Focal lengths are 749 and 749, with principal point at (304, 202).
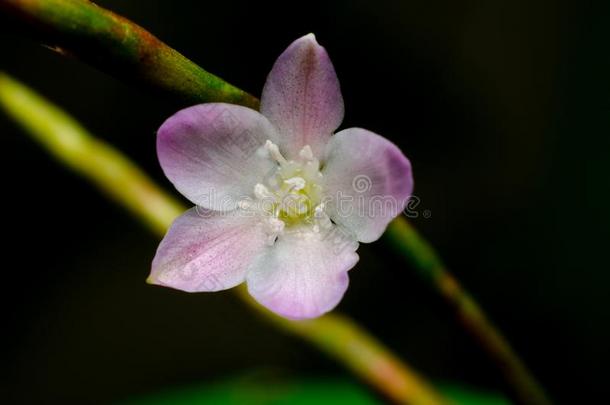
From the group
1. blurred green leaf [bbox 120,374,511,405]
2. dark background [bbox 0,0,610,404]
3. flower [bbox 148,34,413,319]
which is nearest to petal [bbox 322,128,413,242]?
flower [bbox 148,34,413,319]

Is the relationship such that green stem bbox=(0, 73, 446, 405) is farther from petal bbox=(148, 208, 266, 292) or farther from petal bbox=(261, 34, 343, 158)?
petal bbox=(261, 34, 343, 158)

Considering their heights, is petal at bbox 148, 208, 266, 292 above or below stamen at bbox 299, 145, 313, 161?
below

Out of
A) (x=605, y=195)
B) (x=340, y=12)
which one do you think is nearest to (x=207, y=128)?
(x=340, y=12)

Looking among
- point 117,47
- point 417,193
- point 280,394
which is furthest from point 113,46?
point 417,193

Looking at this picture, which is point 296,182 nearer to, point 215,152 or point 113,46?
point 215,152

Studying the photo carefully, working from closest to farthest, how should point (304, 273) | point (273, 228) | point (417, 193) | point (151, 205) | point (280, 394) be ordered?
1. point (304, 273)
2. point (273, 228)
3. point (151, 205)
4. point (280, 394)
5. point (417, 193)

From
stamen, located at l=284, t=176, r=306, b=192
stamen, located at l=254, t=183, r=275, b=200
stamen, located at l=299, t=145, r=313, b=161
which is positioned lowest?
stamen, located at l=254, t=183, r=275, b=200

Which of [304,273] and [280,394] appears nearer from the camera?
[304,273]

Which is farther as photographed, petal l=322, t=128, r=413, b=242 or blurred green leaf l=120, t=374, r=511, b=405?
blurred green leaf l=120, t=374, r=511, b=405

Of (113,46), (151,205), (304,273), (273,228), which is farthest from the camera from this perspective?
(151,205)
